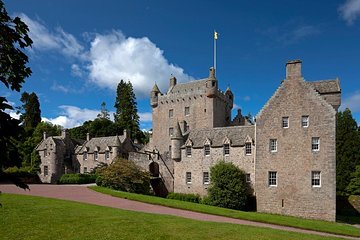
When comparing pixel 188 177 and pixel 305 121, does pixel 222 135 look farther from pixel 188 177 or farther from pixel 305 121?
pixel 305 121

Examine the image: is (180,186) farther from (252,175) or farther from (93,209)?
(93,209)

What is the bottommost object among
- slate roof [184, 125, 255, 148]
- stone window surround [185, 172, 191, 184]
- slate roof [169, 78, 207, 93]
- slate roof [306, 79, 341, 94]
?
stone window surround [185, 172, 191, 184]

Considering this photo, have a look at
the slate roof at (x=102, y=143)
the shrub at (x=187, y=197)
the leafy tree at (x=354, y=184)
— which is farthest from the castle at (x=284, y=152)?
the leafy tree at (x=354, y=184)

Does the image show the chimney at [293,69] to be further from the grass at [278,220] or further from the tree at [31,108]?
the tree at [31,108]

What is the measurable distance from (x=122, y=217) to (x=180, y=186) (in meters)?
20.0

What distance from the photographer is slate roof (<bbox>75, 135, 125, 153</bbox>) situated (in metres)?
53.1

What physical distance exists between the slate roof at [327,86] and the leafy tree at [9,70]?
34.6 m

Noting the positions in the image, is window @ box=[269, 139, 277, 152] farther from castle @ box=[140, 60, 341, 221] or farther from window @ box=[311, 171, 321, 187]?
window @ box=[311, 171, 321, 187]

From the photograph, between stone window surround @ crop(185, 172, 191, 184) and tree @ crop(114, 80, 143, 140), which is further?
tree @ crop(114, 80, 143, 140)

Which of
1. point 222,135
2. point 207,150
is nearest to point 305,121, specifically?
point 222,135

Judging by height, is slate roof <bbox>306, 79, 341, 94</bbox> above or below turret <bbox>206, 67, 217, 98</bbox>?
below

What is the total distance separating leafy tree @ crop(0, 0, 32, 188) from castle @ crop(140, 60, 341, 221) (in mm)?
30597

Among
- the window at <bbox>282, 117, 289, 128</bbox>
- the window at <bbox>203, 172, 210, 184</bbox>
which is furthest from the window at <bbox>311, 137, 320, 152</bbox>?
the window at <bbox>203, 172, 210, 184</bbox>

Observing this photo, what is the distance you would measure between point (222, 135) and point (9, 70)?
34.0 meters
